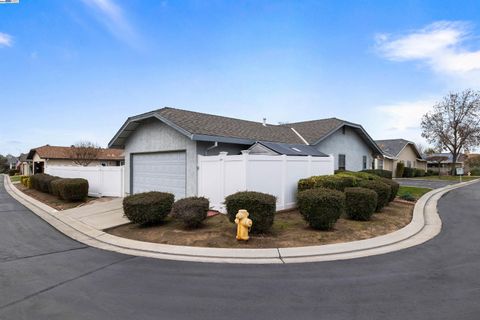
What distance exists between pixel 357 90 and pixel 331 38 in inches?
197

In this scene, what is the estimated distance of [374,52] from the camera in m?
16.2

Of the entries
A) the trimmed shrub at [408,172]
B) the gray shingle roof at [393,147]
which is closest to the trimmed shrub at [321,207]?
the gray shingle roof at [393,147]

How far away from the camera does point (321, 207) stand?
28.6ft

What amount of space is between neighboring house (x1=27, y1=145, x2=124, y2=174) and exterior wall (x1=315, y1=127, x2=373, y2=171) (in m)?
32.1

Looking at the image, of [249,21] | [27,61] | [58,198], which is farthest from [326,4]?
[58,198]

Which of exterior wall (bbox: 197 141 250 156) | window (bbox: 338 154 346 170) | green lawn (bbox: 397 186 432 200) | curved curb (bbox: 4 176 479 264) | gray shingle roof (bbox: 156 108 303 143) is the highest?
gray shingle roof (bbox: 156 108 303 143)

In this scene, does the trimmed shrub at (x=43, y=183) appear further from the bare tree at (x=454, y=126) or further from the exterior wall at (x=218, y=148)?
the bare tree at (x=454, y=126)

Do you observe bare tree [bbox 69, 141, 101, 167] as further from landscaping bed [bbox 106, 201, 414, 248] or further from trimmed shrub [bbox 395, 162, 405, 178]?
trimmed shrub [bbox 395, 162, 405, 178]

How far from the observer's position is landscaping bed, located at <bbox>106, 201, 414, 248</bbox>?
7.98 m

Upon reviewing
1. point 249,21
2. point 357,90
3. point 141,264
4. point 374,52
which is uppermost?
point 249,21

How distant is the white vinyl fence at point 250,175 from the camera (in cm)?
1079

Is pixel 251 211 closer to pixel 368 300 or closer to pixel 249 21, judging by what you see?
pixel 368 300

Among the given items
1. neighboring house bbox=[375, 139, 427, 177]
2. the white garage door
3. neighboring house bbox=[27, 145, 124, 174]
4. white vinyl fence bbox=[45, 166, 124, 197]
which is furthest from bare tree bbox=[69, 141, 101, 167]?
neighboring house bbox=[375, 139, 427, 177]

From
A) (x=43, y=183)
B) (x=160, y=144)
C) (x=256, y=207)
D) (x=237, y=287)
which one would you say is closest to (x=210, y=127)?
(x=160, y=144)
